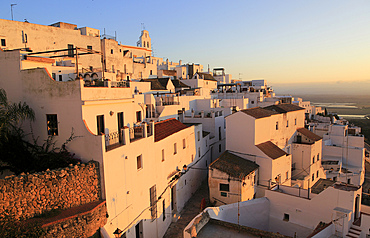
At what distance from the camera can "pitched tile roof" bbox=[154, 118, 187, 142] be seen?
52.6 feet

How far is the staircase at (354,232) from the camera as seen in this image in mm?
12438

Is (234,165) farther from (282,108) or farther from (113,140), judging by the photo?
(282,108)

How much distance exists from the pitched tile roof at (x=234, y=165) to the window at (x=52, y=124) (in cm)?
1172

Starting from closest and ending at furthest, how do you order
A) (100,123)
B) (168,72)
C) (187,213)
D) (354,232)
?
(100,123) → (354,232) → (187,213) → (168,72)

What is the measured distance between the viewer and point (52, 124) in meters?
11.0

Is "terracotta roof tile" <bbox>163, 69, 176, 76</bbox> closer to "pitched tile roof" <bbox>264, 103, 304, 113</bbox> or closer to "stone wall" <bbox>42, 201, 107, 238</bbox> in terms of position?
"pitched tile roof" <bbox>264, 103, 304, 113</bbox>

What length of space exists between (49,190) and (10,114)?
4108 mm

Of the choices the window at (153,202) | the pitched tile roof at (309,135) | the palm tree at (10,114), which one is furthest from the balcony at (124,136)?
the pitched tile roof at (309,135)

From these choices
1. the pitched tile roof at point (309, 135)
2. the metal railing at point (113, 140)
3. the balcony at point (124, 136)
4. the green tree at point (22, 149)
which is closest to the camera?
the green tree at point (22, 149)

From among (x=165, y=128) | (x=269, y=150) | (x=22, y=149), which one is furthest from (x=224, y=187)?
(x=22, y=149)

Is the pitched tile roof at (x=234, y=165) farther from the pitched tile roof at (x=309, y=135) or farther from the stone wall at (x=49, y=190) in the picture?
the stone wall at (x=49, y=190)

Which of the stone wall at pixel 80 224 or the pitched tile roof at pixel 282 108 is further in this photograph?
the pitched tile roof at pixel 282 108

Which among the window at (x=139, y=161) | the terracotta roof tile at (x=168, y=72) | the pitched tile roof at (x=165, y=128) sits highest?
the terracotta roof tile at (x=168, y=72)

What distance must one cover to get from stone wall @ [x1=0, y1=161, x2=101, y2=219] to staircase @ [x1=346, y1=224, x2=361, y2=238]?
484 inches
